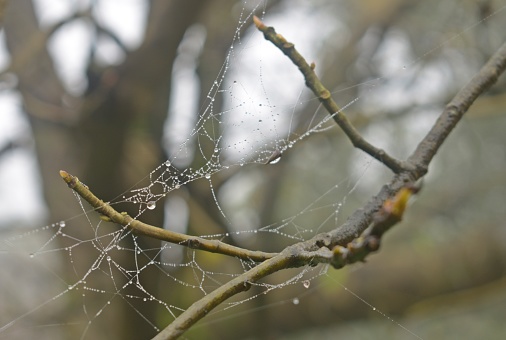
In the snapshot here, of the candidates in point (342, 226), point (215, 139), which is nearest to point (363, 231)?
point (342, 226)

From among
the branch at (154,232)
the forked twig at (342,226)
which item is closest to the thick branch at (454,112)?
the forked twig at (342,226)

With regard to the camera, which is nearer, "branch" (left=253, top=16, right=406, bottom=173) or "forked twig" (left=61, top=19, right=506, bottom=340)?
"forked twig" (left=61, top=19, right=506, bottom=340)

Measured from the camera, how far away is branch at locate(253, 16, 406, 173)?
0.59 meters

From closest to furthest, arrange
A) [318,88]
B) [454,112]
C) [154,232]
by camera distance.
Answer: [154,232] < [318,88] < [454,112]

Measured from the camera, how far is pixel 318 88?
62 centimetres

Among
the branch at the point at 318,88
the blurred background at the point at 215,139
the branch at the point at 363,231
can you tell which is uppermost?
the blurred background at the point at 215,139

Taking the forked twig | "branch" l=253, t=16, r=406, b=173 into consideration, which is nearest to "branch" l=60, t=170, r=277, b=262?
the forked twig

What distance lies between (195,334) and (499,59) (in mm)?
1635

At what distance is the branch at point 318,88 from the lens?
0.59 meters

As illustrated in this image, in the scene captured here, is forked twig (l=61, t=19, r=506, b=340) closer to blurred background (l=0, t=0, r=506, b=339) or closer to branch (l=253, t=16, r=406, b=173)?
branch (l=253, t=16, r=406, b=173)

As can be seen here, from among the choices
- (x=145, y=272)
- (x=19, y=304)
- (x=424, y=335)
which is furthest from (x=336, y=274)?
(x=424, y=335)

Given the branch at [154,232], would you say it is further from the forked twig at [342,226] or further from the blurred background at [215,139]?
the blurred background at [215,139]

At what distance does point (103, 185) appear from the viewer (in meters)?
1.75

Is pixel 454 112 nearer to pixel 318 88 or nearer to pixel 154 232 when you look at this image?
pixel 318 88
